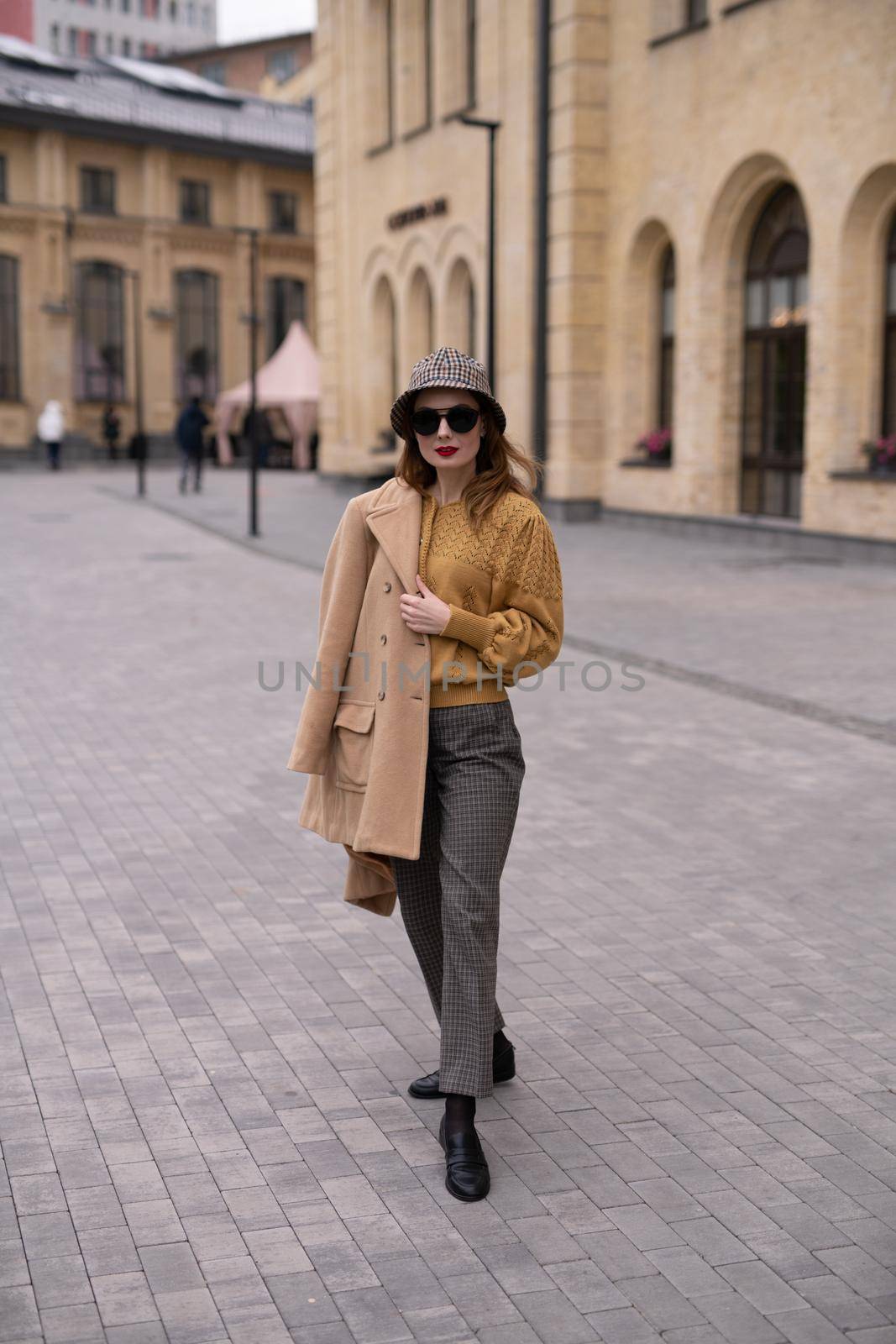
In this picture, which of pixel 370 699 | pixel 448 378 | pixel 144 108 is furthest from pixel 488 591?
pixel 144 108

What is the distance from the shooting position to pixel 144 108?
52.7 meters

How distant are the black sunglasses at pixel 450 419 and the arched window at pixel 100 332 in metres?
48.3

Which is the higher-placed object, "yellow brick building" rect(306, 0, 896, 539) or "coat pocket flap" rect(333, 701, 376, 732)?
"yellow brick building" rect(306, 0, 896, 539)

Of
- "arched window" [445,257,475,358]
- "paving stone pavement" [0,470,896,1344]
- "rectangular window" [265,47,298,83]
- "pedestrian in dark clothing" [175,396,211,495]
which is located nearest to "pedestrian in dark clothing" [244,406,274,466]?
"pedestrian in dark clothing" [175,396,211,495]

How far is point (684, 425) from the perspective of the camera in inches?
913

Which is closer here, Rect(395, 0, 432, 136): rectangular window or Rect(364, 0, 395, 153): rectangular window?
Rect(395, 0, 432, 136): rectangular window

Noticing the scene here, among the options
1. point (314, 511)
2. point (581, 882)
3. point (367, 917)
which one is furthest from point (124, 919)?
point (314, 511)

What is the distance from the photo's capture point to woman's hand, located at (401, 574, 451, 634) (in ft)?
12.9

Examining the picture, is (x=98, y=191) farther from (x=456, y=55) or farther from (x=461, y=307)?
(x=461, y=307)

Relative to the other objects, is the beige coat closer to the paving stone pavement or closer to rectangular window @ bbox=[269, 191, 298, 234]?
the paving stone pavement

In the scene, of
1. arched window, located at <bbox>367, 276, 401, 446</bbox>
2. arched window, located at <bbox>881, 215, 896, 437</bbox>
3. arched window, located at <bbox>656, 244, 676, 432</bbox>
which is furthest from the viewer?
arched window, located at <bbox>367, 276, 401, 446</bbox>

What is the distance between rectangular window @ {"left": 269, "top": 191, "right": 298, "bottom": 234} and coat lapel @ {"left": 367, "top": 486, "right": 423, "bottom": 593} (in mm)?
52048

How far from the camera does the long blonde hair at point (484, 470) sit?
407 centimetres

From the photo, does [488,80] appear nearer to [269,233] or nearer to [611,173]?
[611,173]
